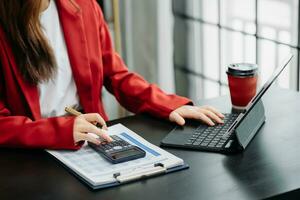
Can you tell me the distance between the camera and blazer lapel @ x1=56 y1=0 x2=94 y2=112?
6.57 ft

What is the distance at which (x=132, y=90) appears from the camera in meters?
2.02

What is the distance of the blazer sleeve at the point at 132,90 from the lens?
1880 millimetres

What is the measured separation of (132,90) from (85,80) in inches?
6.3

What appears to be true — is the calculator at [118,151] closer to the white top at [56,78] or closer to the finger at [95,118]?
the finger at [95,118]

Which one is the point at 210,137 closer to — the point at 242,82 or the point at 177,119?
the point at 177,119

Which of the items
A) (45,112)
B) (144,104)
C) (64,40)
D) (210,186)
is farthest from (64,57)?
(210,186)

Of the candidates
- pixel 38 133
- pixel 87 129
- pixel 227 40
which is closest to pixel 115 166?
pixel 87 129

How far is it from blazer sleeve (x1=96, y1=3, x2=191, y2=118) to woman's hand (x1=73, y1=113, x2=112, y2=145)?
26cm

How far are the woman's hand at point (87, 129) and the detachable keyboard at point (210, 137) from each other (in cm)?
23

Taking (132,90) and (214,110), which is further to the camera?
(132,90)

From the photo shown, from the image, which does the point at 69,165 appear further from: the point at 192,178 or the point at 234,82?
the point at 234,82

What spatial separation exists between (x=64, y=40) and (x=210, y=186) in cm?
86

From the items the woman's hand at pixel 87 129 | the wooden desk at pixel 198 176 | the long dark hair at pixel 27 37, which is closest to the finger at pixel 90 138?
the woman's hand at pixel 87 129

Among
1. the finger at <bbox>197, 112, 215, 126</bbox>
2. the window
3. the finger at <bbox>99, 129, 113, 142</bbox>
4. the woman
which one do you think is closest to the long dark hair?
the woman
